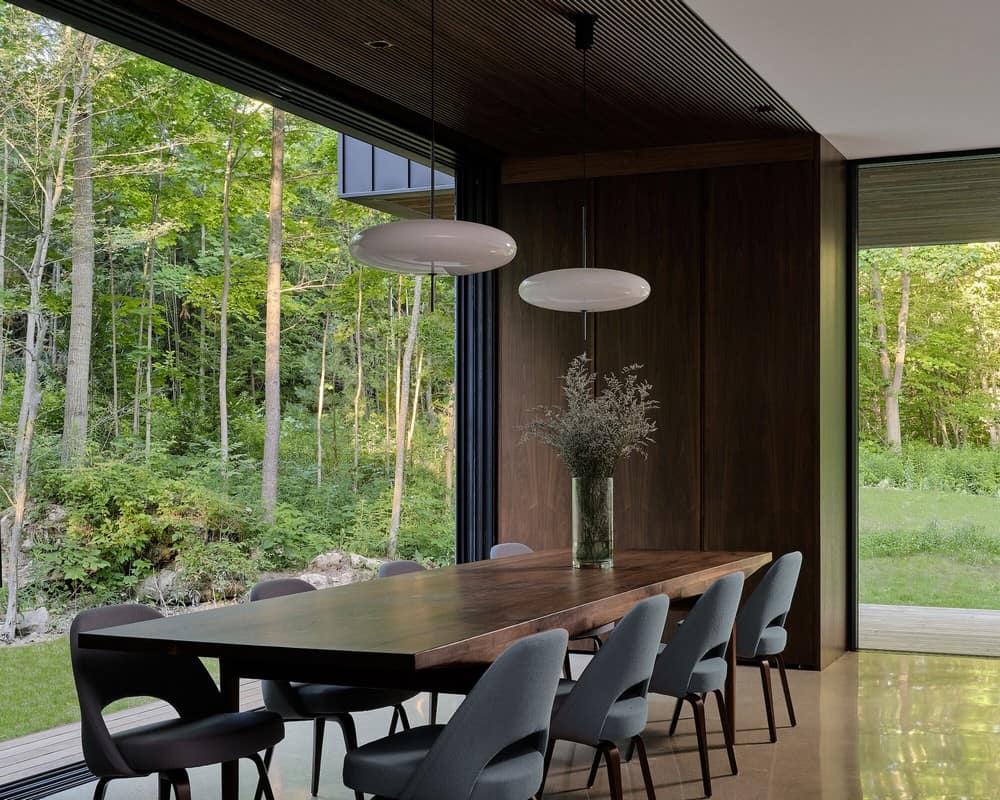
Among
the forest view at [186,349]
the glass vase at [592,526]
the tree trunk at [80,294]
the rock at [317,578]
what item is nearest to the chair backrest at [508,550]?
the glass vase at [592,526]

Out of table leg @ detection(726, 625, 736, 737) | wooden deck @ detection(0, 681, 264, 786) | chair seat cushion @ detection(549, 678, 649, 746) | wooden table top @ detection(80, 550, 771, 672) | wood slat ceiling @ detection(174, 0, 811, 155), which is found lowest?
wooden deck @ detection(0, 681, 264, 786)

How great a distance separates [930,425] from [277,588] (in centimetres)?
420


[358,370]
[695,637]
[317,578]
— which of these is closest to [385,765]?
[695,637]

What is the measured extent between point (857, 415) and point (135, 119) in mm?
6271

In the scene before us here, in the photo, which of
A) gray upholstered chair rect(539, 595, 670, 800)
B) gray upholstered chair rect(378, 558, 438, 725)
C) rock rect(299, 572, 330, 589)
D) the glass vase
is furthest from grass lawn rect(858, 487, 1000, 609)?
rock rect(299, 572, 330, 589)

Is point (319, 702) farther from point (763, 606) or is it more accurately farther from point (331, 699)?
point (763, 606)

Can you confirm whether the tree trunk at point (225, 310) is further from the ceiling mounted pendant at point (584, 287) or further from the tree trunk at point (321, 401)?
the ceiling mounted pendant at point (584, 287)

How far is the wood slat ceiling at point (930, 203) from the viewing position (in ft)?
21.4

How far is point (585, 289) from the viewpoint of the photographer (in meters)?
4.35

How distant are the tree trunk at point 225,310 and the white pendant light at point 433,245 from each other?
7.08 meters

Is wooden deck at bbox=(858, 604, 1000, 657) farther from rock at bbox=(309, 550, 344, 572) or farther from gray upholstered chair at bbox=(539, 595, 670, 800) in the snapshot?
rock at bbox=(309, 550, 344, 572)

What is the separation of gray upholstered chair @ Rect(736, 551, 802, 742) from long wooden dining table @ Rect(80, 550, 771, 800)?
550 mm

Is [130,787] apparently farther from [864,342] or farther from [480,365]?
[864,342]

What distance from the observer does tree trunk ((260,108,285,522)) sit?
1062 cm
